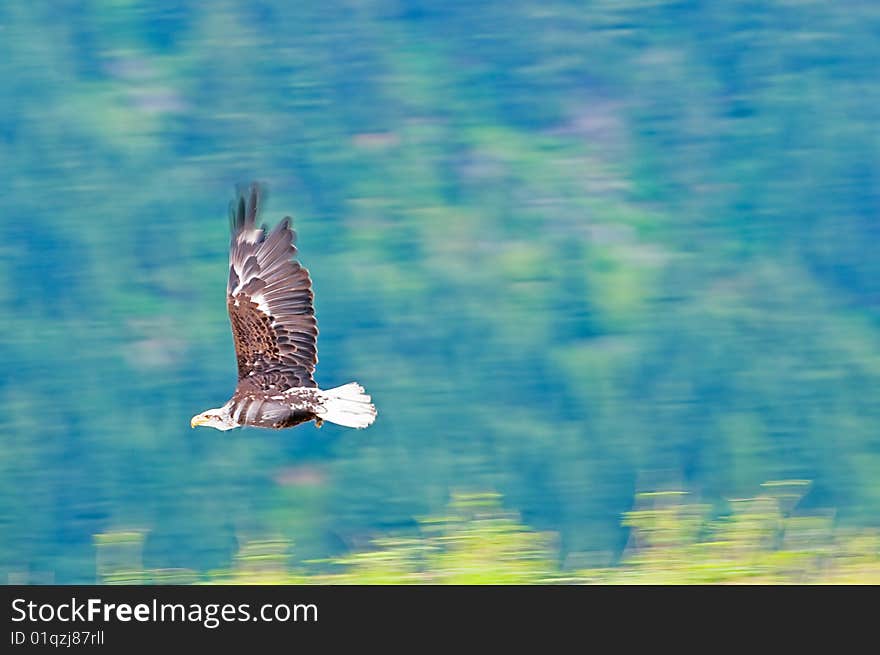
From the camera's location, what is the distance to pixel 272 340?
700cm

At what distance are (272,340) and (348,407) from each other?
0.47 metres

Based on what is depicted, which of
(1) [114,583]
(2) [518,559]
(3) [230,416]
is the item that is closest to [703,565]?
(2) [518,559]

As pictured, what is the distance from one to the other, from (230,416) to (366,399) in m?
0.49

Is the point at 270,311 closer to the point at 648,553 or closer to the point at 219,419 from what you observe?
the point at 219,419

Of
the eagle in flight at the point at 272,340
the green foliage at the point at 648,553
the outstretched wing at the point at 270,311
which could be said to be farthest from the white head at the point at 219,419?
the green foliage at the point at 648,553

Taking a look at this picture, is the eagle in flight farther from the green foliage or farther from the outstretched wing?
the green foliage

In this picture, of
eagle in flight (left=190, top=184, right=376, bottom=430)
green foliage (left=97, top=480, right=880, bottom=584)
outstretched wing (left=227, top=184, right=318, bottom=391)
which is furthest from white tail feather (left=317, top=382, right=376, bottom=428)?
green foliage (left=97, top=480, right=880, bottom=584)

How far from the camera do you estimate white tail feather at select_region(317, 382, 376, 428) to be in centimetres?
668

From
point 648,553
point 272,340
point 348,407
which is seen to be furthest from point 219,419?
point 648,553

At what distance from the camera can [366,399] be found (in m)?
6.78

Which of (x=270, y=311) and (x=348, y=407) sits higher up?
(x=270, y=311)

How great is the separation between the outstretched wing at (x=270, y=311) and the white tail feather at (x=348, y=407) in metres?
0.16

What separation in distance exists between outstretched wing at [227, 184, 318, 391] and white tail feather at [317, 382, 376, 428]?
0.16 m

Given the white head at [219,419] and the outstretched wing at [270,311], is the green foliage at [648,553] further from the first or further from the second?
the outstretched wing at [270,311]
